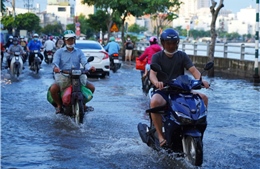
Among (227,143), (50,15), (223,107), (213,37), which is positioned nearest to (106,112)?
(223,107)

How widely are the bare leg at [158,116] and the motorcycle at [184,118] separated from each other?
0.05m

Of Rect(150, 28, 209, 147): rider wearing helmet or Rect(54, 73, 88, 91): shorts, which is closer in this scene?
Rect(150, 28, 209, 147): rider wearing helmet

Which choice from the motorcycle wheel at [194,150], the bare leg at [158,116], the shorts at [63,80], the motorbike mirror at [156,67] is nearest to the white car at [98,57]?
the shorts at [63,80]

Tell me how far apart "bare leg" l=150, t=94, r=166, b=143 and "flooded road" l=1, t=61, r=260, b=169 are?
36 cm

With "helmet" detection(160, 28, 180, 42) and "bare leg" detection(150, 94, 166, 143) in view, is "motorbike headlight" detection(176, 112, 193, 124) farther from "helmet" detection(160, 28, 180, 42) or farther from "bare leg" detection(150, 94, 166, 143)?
"helmet" detection(160, 28, 180, 42)

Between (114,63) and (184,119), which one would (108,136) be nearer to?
(184,119)

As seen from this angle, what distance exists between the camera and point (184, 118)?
649 centimetres

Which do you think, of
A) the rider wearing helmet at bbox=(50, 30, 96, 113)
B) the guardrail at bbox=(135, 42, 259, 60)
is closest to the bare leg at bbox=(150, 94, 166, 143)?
the rider wearing helmet at bbox=(50, 30, 96, 113)

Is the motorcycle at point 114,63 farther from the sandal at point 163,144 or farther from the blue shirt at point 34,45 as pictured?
the sandal at point 163,144

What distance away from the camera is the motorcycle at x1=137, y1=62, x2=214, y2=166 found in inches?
255

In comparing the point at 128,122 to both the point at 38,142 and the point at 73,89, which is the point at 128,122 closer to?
the point at 73,89

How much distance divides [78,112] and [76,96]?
0.27 m

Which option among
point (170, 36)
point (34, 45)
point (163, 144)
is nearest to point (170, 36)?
point (170, 36)

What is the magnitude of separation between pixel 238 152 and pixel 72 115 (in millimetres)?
3450
